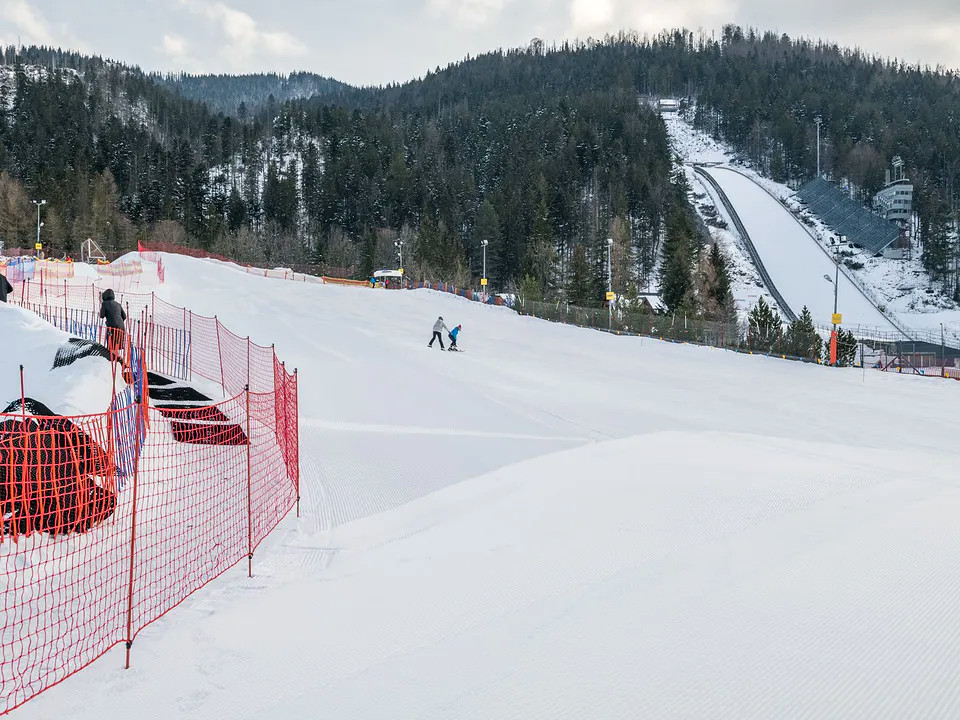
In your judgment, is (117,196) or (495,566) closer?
(495,566)

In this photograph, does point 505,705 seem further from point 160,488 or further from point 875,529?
point 160,488

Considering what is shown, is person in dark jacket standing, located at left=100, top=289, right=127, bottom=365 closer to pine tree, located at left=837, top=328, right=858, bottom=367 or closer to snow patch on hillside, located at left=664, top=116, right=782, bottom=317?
pine tree, located at left=837, top=328, right=858, bottom=367

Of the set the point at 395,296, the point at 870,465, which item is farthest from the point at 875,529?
the point at 395,296

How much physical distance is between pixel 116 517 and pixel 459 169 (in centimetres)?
11787

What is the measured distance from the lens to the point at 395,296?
41875 mm

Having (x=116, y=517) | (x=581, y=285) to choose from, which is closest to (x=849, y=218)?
(x=581, y=285)

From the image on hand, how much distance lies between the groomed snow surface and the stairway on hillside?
125 cm

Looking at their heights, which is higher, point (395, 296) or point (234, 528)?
point (395, 296)

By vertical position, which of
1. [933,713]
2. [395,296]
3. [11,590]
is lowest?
[11,590]

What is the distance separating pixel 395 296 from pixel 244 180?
105 m

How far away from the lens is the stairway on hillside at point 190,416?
1061 centimetres

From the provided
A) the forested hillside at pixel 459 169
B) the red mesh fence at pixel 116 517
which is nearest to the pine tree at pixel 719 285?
the forested hillside at pixel 459 169

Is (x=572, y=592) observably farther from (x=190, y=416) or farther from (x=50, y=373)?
(x=190, y=416)

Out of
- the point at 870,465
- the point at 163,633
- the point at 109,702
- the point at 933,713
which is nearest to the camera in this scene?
the point at 933,713
